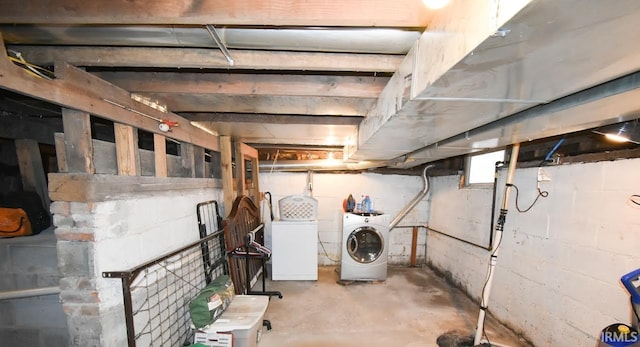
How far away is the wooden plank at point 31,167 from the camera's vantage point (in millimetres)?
2121

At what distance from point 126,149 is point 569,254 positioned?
327 cm

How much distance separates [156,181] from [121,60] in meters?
0.91

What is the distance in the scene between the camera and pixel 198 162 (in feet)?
7.87

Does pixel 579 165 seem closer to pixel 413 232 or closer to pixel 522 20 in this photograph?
pixel 522 20

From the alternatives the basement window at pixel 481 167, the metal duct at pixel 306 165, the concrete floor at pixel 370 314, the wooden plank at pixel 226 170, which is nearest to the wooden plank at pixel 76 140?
the wooden plank at pixel 226 170

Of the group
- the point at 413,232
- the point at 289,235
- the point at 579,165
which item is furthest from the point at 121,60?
→ the point at 413,232

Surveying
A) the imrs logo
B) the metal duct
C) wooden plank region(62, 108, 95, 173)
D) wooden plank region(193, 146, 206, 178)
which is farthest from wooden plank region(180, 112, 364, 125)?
the imrs logo

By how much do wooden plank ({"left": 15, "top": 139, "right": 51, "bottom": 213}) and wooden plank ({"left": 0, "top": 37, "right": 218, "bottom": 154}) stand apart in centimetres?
153

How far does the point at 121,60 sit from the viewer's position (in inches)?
42.4

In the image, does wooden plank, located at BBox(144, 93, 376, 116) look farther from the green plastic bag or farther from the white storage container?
the white storage container

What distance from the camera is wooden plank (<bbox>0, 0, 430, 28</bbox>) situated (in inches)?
30.3

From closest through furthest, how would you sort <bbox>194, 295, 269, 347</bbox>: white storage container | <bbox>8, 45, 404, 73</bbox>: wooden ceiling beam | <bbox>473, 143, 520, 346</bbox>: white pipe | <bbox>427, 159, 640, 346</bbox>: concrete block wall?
<bbox>8, 45, 404, 73</bbox>: wooden ceiling beam
<bbox>427, 159, 640, 346</bbox>: concrete block wall
<bbox>194, 295, 269, 347</bbox>: white storage container
<bbox>473, 143, 520, 346</bbox>: white pipe

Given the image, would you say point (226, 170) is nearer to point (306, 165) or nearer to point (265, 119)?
point (265, 119)

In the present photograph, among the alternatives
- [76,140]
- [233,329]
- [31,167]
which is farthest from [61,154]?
[31,167]
